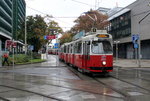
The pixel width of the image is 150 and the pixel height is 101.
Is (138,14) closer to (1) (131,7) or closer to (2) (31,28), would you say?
(1) (131,7)

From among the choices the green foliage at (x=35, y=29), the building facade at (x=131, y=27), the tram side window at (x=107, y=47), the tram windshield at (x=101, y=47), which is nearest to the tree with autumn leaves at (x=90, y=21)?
the building facade at (x=131, y=27)

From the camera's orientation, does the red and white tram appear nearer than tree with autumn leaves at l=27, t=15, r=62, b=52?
Yes

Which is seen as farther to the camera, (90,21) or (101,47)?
(90,21)

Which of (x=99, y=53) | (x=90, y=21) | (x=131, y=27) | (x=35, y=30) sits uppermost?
(x=90, y=21)

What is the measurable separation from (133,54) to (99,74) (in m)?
37.0

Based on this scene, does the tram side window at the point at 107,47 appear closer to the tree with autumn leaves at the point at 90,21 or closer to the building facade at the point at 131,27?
the building facade at the point at 131,27

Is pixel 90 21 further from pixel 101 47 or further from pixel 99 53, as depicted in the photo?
pixel 99 53

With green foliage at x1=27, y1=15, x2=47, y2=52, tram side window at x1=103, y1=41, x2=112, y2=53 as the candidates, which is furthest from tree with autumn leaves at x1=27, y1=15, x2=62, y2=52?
tram side window at x1=103, y1=41, x2=112, y2=53

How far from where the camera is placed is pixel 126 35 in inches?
2076

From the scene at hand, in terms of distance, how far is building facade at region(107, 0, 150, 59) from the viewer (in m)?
43.6

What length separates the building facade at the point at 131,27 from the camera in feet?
143

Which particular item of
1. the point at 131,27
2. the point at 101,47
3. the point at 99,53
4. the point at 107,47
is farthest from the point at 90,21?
the point at 99,53

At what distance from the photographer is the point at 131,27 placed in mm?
49938

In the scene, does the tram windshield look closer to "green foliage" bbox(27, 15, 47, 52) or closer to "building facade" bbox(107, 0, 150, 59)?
"building facade" bbox(107, 0, 150, 59)
